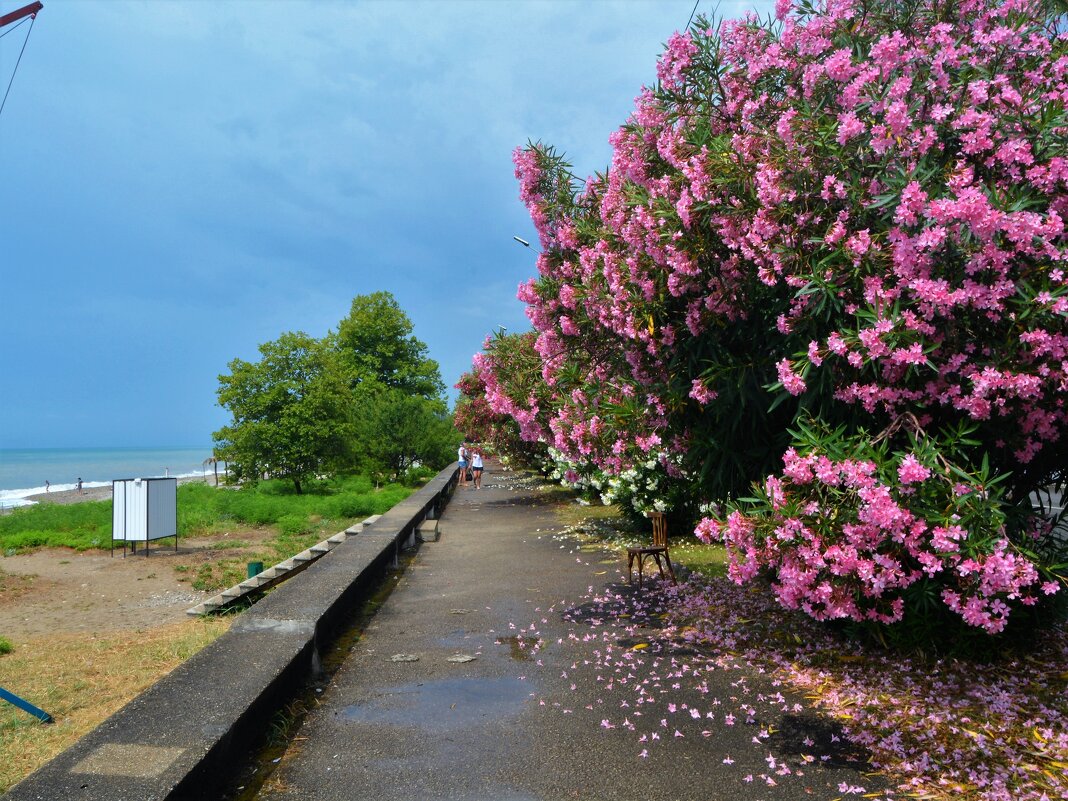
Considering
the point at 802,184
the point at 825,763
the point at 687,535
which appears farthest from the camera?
the point at 687,535

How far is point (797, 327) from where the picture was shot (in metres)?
4.48

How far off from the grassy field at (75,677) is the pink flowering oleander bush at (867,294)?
4557 mm

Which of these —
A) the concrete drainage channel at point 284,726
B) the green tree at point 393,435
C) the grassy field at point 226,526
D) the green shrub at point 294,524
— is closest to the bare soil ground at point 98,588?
the grassy field at point 226,526

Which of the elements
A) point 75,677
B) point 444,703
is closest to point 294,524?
point 75,677

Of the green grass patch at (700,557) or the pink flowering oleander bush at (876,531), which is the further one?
the green grass patch at (700,557)

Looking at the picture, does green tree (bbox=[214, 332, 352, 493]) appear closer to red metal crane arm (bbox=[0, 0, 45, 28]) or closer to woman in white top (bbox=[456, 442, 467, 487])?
woman in white top (bbox=[456, 442, 467, 487])

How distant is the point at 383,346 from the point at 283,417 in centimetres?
2663

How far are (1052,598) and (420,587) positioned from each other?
5.82 metres

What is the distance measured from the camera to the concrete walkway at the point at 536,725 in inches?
136

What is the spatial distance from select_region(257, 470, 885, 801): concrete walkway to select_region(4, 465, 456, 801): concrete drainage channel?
0.83 feet

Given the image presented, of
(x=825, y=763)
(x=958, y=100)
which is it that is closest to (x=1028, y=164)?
(x=958, y=100)

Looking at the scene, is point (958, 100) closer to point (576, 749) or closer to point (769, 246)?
point (769, 246)

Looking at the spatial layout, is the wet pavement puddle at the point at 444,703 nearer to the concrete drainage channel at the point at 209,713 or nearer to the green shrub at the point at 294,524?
the concrete drainage channel at the point at 209,713

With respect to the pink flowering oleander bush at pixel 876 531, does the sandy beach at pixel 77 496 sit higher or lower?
lower
